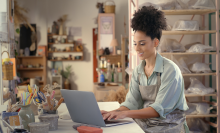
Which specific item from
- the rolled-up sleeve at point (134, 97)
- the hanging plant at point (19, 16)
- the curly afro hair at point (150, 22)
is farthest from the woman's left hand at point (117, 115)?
the hanging plant at point (19, 16)

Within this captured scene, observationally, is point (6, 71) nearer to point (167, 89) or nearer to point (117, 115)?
point (117, 115)

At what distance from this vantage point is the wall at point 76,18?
27.3ft

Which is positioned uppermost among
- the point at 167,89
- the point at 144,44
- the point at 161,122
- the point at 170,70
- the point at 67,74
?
the point at 144,44

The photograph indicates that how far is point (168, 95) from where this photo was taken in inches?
63.0

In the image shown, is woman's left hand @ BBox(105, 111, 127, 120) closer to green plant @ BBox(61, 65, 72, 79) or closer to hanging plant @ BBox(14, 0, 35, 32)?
hanging plant @ BBox(14, 0, 35, 32)

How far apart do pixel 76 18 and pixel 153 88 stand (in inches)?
283

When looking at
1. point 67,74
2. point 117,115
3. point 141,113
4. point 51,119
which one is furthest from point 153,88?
point 67,74

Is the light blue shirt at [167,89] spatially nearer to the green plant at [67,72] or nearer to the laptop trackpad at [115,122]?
the laptop trackpad at [115,122]

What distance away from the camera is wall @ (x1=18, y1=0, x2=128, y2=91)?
832cm

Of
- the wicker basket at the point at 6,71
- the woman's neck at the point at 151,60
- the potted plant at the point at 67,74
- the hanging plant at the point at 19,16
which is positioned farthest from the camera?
the potted plant at the point at 67,74

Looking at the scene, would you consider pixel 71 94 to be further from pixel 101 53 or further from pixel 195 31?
pixel 101 53

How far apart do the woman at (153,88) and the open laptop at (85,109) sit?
0.35 ft

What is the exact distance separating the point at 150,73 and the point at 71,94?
0.70m

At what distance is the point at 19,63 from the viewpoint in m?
8.20
